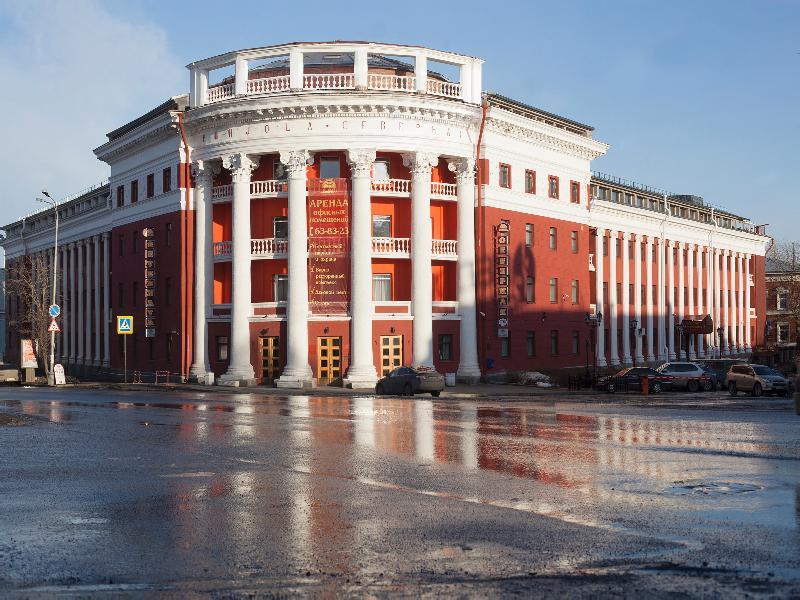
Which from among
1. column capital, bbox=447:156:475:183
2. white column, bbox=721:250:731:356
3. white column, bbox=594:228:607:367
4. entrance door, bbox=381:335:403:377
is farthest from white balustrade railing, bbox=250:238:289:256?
white column, bbox=721:250:731:356

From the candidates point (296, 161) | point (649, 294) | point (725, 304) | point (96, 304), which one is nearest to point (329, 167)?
point (296, 161)

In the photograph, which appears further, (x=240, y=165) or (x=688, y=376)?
(x=240, y=165)

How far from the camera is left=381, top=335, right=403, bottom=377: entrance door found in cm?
5184

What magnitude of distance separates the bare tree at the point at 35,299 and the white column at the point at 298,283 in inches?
1140

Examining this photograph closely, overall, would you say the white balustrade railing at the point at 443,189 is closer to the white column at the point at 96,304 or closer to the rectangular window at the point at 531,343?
the rectangular window at the point at 531,343

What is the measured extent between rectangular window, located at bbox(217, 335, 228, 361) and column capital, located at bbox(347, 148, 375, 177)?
467 inches

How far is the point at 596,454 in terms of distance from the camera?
1830cm

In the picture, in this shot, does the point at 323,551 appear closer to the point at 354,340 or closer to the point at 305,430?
the point at 305,430

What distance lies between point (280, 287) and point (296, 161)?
686 cm

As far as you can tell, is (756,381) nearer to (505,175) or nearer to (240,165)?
(505,175)

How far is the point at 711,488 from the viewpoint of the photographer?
45.2 feet

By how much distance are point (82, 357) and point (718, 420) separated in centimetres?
6272

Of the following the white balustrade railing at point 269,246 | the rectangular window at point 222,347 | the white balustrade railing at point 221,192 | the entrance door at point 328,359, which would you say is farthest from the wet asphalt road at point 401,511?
the white balustrade railing at point 221,192

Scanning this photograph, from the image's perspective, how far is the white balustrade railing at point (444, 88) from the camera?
52.3 m
